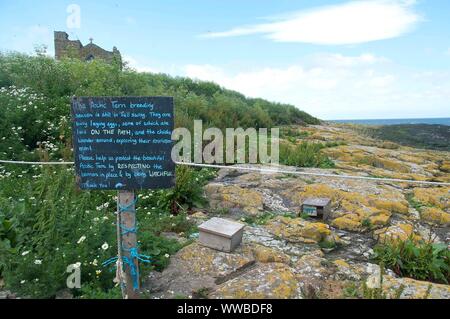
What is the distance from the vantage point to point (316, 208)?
5.24 meters

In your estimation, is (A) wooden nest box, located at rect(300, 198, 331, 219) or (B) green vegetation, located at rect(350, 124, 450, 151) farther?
(B) green vegetation, located at rect(350, 124, 450, 151)

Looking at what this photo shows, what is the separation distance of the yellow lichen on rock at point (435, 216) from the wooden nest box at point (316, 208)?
1563 mm

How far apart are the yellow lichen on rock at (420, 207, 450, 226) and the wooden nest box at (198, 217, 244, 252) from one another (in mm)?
3102

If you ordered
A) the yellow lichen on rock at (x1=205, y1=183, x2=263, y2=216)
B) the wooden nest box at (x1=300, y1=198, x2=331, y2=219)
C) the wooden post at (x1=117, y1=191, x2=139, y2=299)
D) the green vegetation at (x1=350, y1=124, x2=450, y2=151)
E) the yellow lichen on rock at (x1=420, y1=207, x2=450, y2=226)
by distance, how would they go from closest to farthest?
the wooden post at (x1=117, y1=191, x2=139, y2=299) < the wooden nest box at (x1=300, y1=198, x2=331, y2=219) < the yellow lichen on rock at (x1=420, y1=207, x2=450, y2=226) < the yellow lichen on rock at (x1=205, y1=183, x2=263, y2=216) < the green vegetation at (x1=350, y1=124, x2=450, y2=151)

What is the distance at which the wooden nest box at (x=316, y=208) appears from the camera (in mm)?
5219

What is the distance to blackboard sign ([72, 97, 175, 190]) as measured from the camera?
3.38 meters

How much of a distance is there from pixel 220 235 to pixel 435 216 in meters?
3.49

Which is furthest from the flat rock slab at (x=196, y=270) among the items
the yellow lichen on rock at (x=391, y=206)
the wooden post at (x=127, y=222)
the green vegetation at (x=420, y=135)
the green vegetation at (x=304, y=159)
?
the green vegetation at (x=420, y=135)

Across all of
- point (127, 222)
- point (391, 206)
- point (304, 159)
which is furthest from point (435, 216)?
point (127, 222)

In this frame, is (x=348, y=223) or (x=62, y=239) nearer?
(x=62, y=239)

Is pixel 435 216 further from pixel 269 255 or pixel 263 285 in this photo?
pixel 263 285

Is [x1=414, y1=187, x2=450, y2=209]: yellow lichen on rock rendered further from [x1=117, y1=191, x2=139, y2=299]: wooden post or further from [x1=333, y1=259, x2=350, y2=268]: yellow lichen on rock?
[x1=117, y1=191, x2=139, y2=299]: wooden post

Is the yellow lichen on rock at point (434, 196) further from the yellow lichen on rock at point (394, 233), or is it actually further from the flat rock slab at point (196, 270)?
the flat rock slab at point (196, 270)

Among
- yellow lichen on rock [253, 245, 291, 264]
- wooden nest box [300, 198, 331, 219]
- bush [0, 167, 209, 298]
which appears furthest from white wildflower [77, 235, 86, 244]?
wooden nest box [300, 198, 331, 219]
